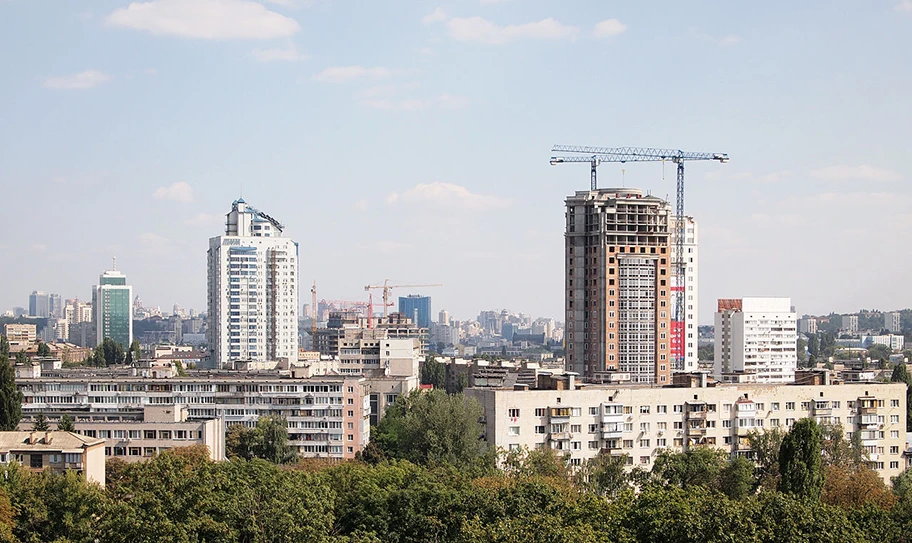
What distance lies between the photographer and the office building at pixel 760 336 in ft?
341

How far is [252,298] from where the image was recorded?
108 m

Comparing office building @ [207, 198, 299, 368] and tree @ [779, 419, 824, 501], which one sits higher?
office building @ [207, 198, 299, 368]

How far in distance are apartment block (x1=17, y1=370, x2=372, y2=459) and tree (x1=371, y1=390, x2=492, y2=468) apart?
5339mm

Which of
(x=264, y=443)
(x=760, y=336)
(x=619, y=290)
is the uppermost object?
(x=619, y=290)

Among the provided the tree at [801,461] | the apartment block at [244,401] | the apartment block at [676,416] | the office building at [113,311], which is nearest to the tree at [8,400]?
the apartment block at [244,401]

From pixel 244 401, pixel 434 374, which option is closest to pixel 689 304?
pixel 434 374

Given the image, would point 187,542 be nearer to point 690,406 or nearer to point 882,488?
point 882,488

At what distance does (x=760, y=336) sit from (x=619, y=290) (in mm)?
40036

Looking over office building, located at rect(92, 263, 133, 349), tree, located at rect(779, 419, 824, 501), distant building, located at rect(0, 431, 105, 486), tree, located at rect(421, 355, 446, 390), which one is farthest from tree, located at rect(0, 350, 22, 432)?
office building, located at rect(92, 263, 133, 349)

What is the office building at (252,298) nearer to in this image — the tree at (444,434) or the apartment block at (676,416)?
the tree at (444,434)

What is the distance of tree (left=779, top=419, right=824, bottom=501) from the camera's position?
36.5m

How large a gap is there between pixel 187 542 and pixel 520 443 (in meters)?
19.0

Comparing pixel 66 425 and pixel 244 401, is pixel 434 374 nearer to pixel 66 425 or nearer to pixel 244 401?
pixel 244 401

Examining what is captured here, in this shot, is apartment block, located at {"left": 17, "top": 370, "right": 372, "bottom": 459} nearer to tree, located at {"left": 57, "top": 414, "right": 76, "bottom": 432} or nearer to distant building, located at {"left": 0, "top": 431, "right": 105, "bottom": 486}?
tree, located at {"left": 57, "top": 414, "right": 76, "bottom": 432}
